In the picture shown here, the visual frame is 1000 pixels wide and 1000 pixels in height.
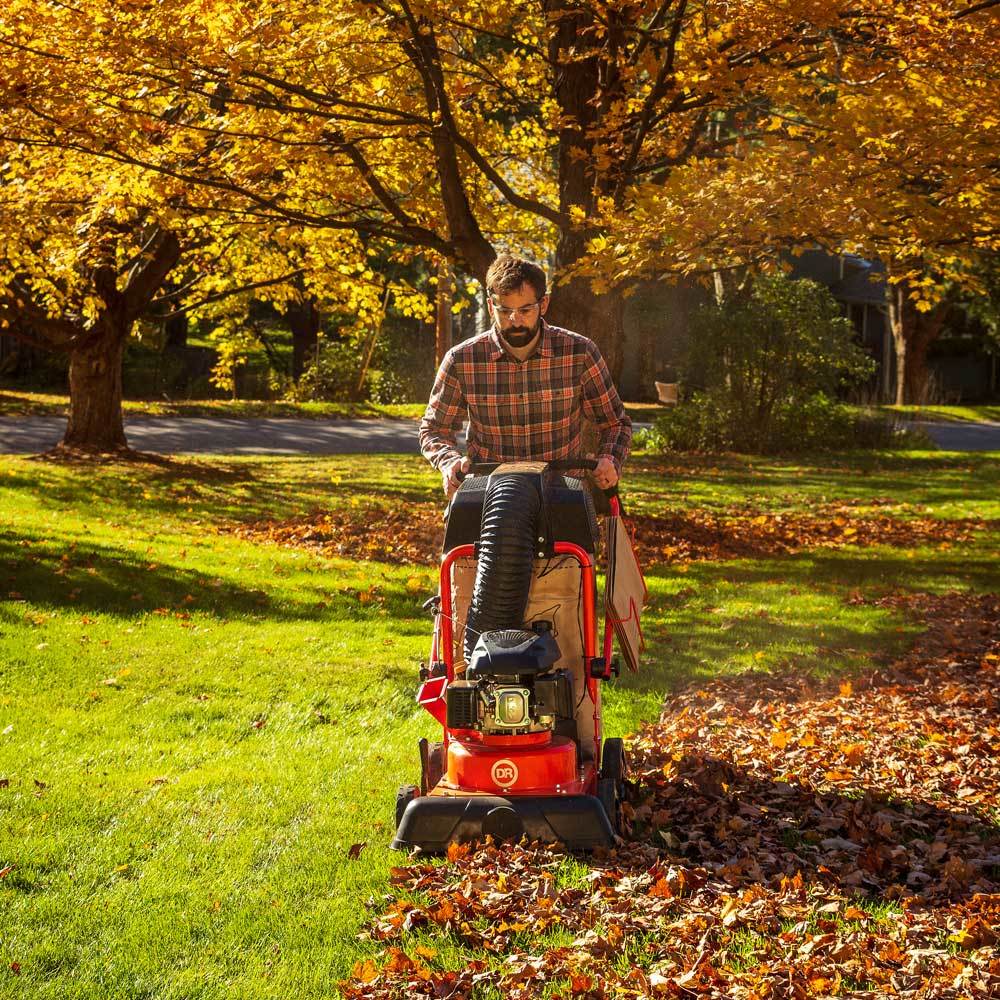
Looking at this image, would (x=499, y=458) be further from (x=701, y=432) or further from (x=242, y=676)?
(x=701, y=432)

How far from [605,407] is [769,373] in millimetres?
18726

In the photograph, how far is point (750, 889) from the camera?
4.46 m

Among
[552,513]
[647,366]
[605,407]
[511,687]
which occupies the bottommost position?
[511,687]

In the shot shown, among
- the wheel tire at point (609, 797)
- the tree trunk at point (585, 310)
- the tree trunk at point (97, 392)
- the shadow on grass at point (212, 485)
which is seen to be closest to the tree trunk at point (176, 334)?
the shadow on grass at point (212, 485)

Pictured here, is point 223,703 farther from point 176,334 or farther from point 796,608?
point 176,334

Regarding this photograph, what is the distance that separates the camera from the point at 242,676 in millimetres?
7793

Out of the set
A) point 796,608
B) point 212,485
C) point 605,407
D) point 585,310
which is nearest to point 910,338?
point 212,485

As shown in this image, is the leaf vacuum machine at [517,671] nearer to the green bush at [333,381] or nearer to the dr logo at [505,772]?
the dr logo at [505,772]

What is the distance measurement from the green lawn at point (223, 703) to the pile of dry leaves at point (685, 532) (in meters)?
0.62

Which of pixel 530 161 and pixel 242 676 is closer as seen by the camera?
pixel 242 676

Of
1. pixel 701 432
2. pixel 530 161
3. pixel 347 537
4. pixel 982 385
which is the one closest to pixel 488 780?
pixel 347 537

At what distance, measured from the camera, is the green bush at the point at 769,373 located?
23062 mm

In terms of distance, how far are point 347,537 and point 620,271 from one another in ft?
17.1

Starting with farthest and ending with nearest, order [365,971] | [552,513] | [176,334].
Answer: [176,334]
[552,513]
[365,971]
